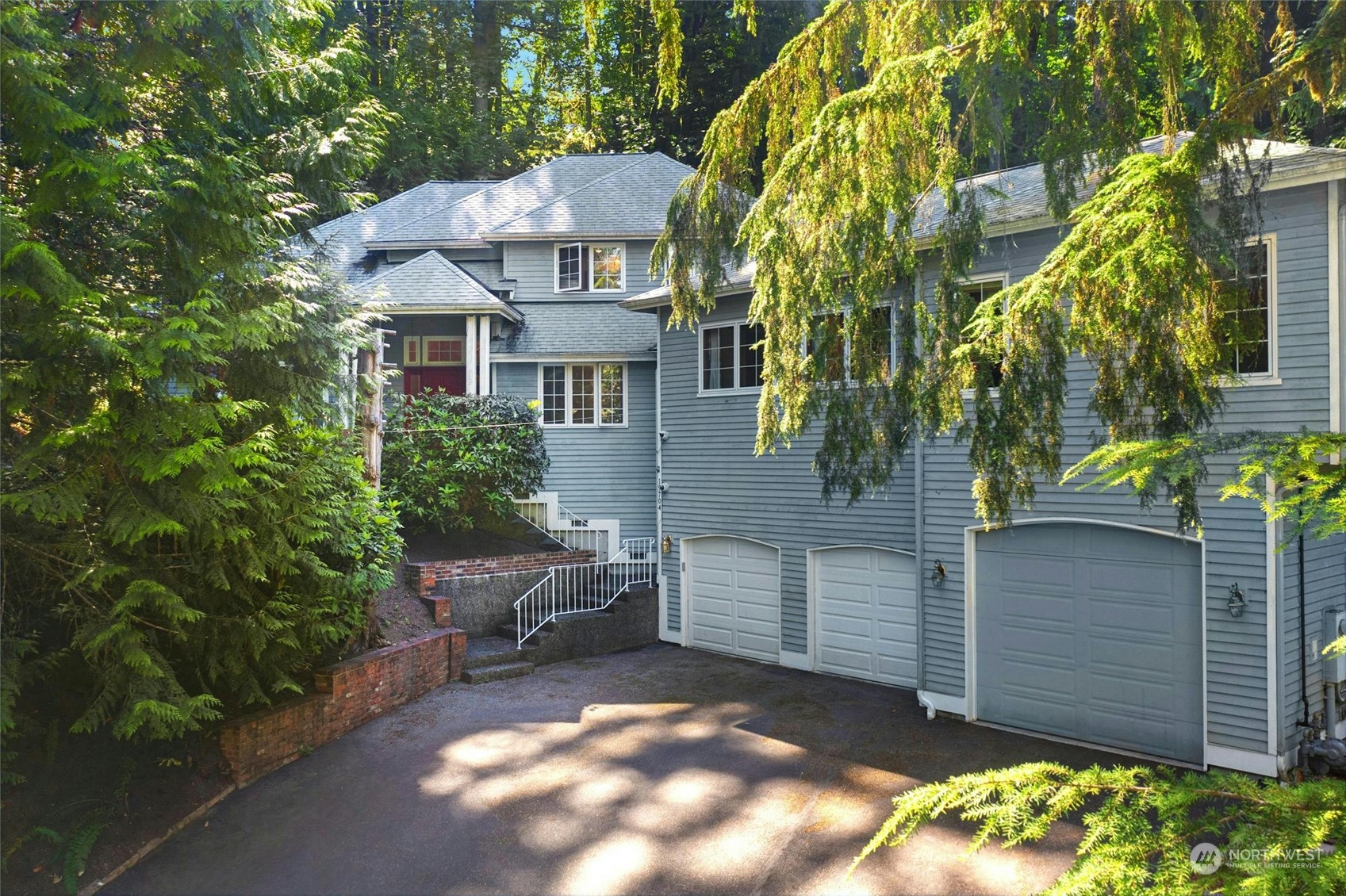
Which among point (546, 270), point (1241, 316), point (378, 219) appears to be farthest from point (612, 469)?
point (1241, 316)

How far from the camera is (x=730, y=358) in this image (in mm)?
12492

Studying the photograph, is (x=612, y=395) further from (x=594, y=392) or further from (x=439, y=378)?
(x=439, y=378)

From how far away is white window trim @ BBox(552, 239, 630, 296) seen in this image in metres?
15.9

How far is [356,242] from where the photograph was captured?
60.3ft

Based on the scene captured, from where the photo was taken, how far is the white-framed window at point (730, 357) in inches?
477

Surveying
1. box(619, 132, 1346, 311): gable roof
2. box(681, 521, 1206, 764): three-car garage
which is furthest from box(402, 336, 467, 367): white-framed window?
box(681, 521, 1206, 764): three-car garage

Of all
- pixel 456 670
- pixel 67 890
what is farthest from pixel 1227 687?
pixel 67 890

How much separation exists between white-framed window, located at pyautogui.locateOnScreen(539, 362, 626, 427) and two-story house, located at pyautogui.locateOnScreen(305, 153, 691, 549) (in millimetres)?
21

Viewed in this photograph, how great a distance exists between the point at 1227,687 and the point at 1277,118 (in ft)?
17.5

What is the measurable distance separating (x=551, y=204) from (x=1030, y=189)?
9.95 metres

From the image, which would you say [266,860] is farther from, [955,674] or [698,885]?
[955,674]

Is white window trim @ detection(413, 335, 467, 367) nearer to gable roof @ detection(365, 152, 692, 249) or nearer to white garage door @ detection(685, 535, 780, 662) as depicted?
gable roof @ detection(365, 152, 692, 249)

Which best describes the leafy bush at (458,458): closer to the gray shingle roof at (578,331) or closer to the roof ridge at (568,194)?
the gray shingle roof at (578,331)

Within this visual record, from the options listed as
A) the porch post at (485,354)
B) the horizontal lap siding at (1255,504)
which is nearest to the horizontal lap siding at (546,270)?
the porch post at (485,354)
